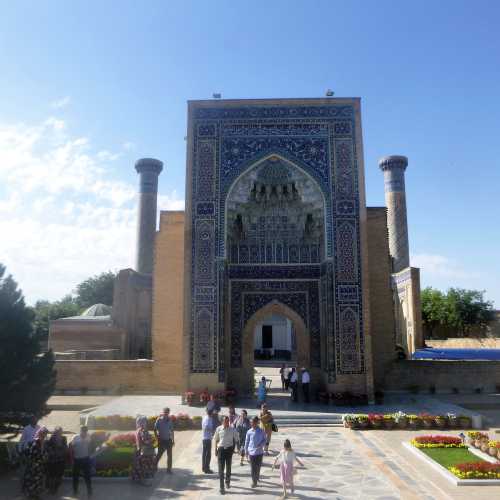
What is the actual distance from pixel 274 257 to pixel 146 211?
10271 mm

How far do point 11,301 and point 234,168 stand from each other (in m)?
7.02

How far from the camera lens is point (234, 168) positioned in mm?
12750

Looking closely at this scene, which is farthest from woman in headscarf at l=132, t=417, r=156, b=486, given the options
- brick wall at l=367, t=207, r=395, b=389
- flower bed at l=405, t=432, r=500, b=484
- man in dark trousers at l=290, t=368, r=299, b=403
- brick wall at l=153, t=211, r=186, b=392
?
brick wall at l=367, t=207, r=395, b=389

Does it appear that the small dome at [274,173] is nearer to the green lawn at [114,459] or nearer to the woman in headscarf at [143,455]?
the green lawn at [114,459]

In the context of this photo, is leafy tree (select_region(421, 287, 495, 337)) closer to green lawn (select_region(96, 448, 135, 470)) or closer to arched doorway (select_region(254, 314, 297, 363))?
arched doorway (select_region(254, 314, 297, 363))

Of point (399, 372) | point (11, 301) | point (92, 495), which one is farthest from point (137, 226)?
point (92, 495)

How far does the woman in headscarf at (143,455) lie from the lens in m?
5.83

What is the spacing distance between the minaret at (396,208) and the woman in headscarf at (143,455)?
61.1ft

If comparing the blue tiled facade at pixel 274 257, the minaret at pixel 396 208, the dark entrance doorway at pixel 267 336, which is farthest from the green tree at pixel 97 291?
the blue tiled facade at pixel 274 257

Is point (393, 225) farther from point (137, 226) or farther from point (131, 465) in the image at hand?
point (131, 465)

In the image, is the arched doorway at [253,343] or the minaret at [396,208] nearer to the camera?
the arched doorway at [253,343]

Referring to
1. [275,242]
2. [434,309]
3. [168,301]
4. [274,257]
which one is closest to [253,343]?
[274,257]

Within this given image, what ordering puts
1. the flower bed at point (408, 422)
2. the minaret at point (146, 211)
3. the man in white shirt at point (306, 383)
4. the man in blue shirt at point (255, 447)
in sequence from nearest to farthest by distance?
the man in blue shirt at point (255, 447) < the flower bed at point (408, 422) < the man in white shirt at point (306, 383) < the minaret at point (146, 211)

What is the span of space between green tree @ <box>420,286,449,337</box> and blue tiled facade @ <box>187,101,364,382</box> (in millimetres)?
22931
